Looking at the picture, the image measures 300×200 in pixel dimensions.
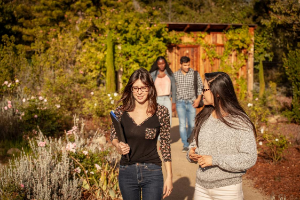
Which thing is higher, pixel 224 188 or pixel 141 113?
pixel 141 113

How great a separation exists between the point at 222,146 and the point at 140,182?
2.41ft

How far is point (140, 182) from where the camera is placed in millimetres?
2514

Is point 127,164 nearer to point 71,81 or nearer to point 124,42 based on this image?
point 71,81

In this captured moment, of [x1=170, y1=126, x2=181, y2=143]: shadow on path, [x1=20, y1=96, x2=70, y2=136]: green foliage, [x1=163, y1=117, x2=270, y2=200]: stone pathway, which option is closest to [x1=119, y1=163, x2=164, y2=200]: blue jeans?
[x1=163, y1=117, x2=270, y2=200]: stone pathway

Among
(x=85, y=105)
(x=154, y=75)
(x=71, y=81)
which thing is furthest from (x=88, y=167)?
(x=71, y=81)

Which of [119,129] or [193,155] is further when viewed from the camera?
[119,129]

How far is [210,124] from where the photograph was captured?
2.41 metres

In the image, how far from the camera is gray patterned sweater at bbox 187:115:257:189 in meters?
2.16

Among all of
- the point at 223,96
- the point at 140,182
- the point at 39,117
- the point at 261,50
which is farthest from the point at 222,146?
the point at 261,50

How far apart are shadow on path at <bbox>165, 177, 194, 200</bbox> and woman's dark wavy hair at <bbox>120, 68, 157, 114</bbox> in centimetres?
214

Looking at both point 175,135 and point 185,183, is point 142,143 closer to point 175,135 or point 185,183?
point 185,183

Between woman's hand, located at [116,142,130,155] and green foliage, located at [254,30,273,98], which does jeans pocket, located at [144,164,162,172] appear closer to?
woman's hand, located at [116,142,130,155]

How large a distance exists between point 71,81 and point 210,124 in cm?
698

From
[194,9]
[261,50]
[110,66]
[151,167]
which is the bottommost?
[151,167]
